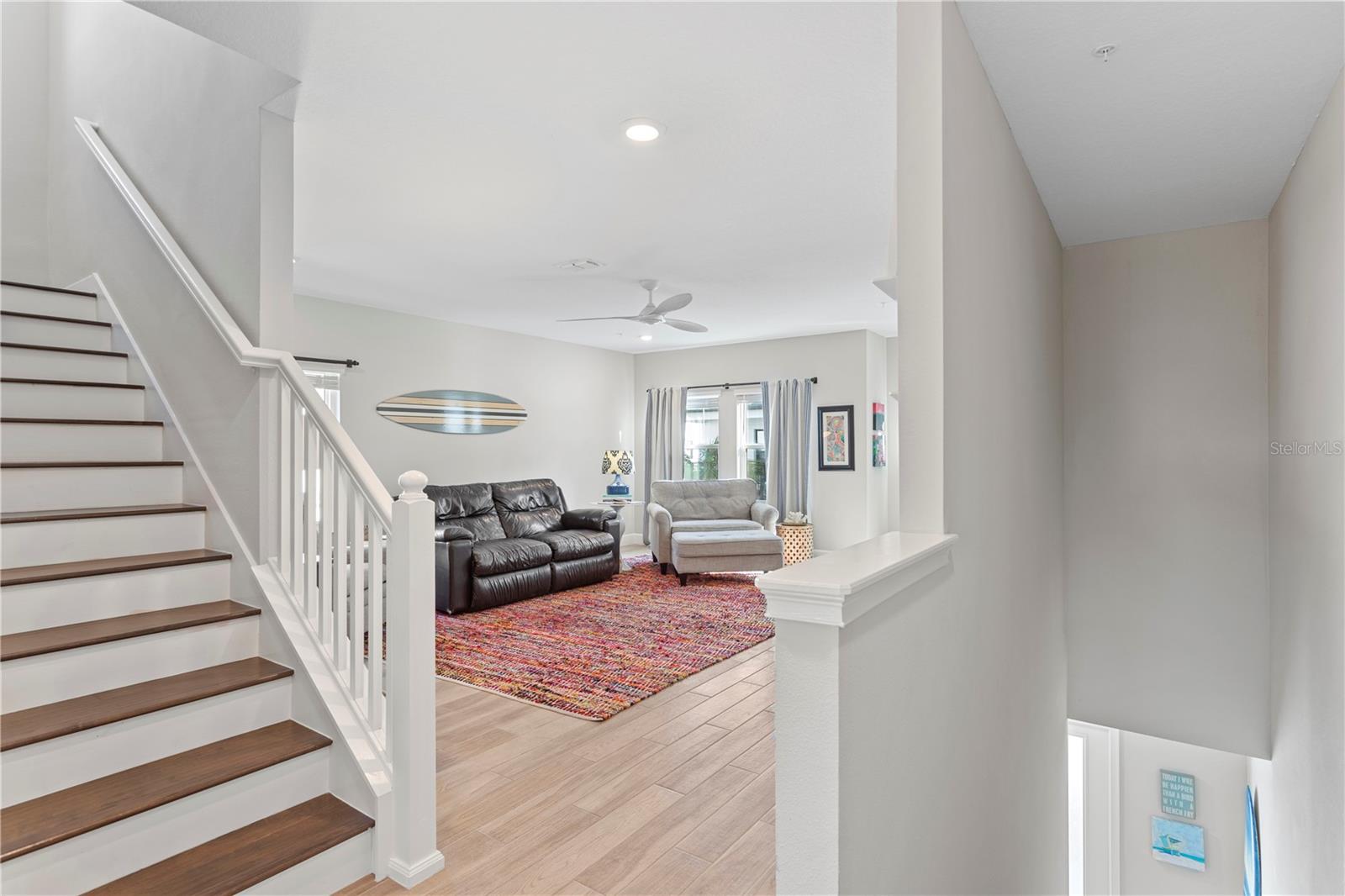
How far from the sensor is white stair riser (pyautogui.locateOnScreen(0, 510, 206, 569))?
2.21m

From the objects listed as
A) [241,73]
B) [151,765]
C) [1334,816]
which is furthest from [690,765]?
[241,73]

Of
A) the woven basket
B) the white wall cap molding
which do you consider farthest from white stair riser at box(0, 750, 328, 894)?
the woven basket

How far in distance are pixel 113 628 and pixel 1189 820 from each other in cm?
648

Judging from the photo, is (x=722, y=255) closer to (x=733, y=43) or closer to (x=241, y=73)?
(x=733, y=43)

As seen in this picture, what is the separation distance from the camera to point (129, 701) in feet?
6.32

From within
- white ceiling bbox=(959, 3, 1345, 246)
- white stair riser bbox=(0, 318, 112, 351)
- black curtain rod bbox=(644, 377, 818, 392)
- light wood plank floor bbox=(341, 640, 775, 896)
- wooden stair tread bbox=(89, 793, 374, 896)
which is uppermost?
white ceiling bbox=(959, 3, 1345, 246)

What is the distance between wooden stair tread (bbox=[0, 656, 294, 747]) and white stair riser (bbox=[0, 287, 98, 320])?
2136 mm

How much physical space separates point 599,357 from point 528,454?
5.52ft

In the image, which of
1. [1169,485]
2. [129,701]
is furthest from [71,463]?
[1169,485]

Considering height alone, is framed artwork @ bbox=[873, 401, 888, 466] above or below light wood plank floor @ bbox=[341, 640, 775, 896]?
above

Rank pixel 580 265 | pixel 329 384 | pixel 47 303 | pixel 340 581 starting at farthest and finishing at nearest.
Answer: pixel 329 384 < pixel 580 265 < pixel 47 303 < pixel 340 581

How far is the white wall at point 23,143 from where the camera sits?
3750mm

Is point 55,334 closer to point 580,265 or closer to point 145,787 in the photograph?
point 145,787

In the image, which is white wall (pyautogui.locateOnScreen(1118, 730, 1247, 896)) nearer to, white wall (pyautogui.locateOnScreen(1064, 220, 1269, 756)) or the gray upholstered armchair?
white wall (pyautogui.locateOnScreen(1064, 220, 1269, 756))
